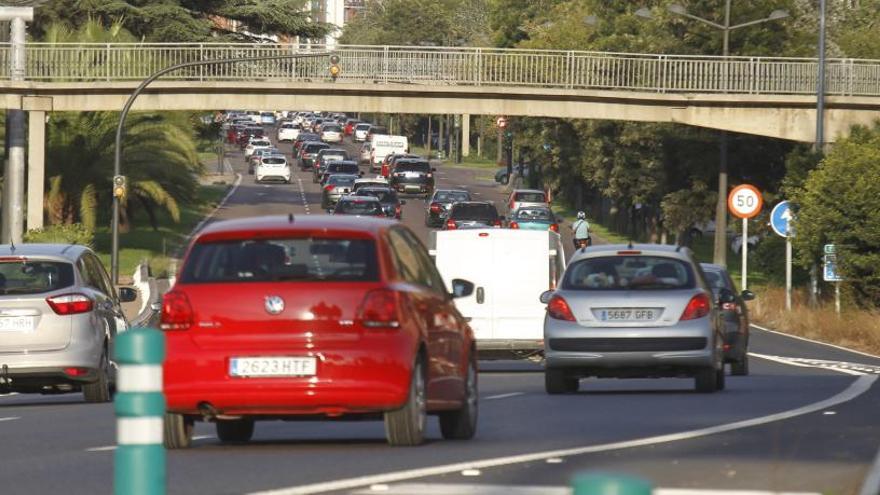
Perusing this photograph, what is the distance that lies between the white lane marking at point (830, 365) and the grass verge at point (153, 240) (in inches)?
1033

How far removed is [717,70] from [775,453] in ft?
160

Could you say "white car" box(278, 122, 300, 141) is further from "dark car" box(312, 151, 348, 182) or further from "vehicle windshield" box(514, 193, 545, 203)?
"vehicle windshield" box(514, 193, 545, 203)

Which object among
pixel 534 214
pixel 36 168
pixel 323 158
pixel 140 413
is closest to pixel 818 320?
pixel 534 214

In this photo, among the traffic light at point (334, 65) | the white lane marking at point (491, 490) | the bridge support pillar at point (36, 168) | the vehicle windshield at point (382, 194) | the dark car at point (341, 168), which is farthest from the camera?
the dark car at point (341, 168)

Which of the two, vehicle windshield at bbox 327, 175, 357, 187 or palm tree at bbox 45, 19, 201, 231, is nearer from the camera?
palm tree at bbox 45, 19, 201, 231

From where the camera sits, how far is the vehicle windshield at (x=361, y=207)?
6611cm

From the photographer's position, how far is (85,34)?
66250 millimetres

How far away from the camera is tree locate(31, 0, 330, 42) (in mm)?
79750

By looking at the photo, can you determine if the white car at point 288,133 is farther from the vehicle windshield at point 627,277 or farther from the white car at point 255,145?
the vehicle windshield at point 627,277

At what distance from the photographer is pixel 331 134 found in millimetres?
149625

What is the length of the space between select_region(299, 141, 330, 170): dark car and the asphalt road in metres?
97.9

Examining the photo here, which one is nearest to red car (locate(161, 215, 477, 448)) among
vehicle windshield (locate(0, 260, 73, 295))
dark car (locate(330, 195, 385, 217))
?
vehicle windshield (locate(0, 260, 73, 295))

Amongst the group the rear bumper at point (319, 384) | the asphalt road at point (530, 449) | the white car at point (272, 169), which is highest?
the white car at point (272, 169)

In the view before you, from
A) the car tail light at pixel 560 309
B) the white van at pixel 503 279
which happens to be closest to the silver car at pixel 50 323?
the car tail light at pixel 560 309
